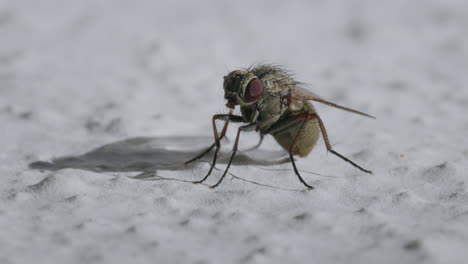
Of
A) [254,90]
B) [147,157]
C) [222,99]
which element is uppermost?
[254,90]

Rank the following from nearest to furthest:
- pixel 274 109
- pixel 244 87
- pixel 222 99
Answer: pixel 244 87 → pixel 274 109 → pixel 222 99

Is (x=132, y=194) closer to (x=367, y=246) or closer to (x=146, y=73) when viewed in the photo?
(x=367, y=246)

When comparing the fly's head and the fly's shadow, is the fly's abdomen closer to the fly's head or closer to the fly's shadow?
the fly's shadow

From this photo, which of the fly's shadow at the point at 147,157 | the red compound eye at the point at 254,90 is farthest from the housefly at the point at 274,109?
the fly's shadow at the point at 147,157

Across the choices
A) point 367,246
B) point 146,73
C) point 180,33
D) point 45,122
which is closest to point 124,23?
point 180,33

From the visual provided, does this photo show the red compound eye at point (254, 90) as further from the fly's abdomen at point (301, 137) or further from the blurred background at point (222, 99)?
the blurred background at point (222, 99)

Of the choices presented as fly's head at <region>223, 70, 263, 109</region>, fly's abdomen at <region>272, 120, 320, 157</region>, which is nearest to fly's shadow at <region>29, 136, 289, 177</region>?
fly's abdomen at <region>272, 120, 320, 157</region>

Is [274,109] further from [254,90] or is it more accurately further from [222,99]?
[222,99]

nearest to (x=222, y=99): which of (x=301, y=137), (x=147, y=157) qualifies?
(x=147, y=157)
